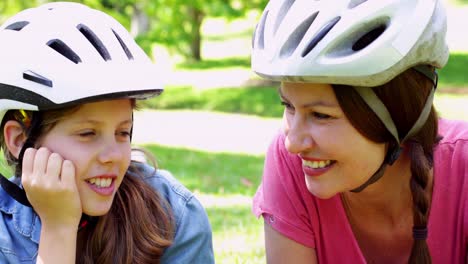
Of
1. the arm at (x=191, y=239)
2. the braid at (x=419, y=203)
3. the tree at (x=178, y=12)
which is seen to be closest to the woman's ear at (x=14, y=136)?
the arm at (x=191, y=239)

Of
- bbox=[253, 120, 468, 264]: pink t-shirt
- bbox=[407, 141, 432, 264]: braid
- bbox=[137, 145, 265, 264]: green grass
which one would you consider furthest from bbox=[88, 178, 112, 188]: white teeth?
bbox=[137, 145, 265, 264]: green grass

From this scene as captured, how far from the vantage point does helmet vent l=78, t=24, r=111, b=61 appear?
383cm

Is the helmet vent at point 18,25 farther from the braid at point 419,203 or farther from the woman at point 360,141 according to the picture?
the braid at point 419,203

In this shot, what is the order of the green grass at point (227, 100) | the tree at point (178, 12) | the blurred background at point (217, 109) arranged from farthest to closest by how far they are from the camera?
the tree at point (178, 12) → the green grass at point (227, 100) → the blurred background at point (217, 109)

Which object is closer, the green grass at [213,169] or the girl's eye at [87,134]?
the girl's eye at [87,134]

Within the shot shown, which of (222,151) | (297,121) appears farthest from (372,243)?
(222,151)

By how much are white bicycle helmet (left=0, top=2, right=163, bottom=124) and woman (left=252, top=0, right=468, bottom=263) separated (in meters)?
0.55

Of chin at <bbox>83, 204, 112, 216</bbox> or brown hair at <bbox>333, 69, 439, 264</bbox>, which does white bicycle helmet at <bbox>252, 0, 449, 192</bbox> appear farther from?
chin at <bbox>83, 204, 112, 216</bbox>

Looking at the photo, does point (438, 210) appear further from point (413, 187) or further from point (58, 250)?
point (58, 250)

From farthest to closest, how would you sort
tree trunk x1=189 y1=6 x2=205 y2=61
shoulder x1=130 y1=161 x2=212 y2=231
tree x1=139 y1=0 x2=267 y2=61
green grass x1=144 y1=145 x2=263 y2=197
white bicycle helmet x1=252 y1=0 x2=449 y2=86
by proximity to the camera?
1. tree trunk x1=189 y1=6 x2=205 y2=61
2. tree x1=139 y1=0 x2=267 y2=61
3. green grass x1=144 y1=145 x2=263 y2=197
4. shoulder x1=130 y1=161 x2=212 y2=231
5. white bicycle helmet x1=252 y1=0 x2=449 y2=86

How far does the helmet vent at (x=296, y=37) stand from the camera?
3.63 m

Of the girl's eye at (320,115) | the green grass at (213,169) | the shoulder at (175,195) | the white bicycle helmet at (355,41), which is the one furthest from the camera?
the green grass at (213,169)

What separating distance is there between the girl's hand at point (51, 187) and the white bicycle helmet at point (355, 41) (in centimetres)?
92

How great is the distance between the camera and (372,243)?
409 centimetres
